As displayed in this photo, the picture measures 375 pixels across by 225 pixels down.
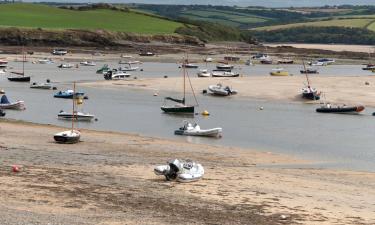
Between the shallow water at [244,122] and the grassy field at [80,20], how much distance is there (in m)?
63.6

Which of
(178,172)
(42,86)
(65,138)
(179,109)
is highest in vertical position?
(178,172)

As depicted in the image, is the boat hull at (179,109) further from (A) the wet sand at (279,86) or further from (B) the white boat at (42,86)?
(B) the white boat at (42,86)

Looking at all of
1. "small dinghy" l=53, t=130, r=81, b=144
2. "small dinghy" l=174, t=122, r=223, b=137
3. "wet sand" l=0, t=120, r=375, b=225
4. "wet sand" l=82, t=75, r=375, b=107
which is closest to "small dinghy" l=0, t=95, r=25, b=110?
"small dinghy" l=174, t=122, r=223, b=137

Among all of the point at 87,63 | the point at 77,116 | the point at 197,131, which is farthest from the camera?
the point at 87,63

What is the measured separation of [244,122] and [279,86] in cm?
2277

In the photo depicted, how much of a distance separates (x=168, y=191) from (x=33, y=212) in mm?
4868

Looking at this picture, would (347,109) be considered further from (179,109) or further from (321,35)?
(321,35)

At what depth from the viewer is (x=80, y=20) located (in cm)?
13738

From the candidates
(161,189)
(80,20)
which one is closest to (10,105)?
(161,189)

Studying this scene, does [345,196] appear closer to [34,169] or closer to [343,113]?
[34,169]

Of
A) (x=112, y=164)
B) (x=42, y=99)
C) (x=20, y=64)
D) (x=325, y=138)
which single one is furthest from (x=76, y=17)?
(x=112, y=164)

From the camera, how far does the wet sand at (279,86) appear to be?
201 feet

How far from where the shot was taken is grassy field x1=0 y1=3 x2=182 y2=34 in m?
130

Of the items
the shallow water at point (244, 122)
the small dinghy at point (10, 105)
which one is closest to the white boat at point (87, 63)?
the shallow water at point (244, 122)
